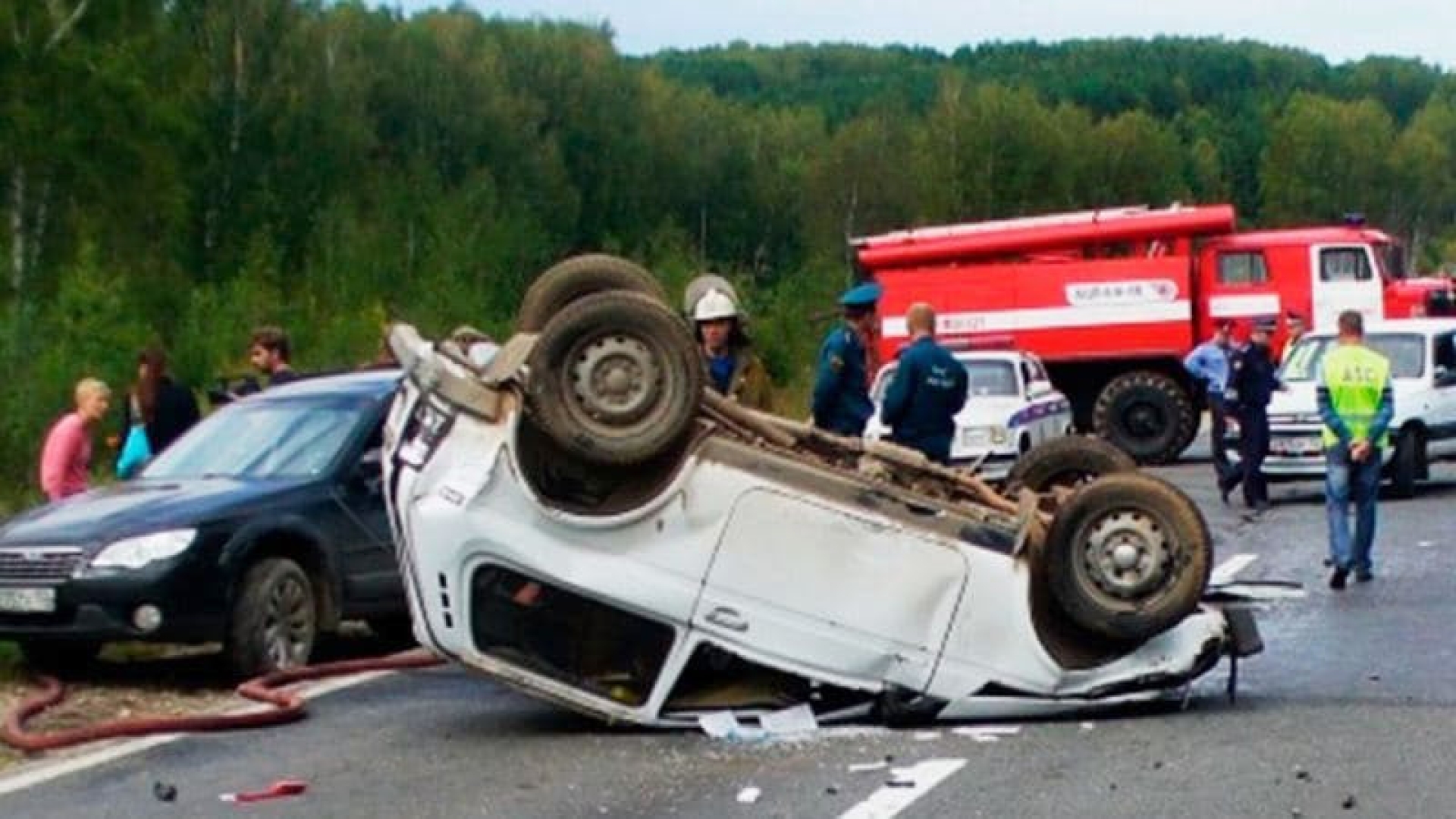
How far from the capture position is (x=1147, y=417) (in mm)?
33219

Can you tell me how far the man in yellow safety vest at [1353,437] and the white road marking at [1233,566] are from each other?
0.76 meters

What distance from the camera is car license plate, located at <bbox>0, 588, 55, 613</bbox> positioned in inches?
500

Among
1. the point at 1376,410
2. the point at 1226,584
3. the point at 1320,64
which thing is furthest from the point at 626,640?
the point at 1320,64

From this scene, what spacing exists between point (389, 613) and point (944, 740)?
15.1 feet

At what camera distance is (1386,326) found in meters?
27.0

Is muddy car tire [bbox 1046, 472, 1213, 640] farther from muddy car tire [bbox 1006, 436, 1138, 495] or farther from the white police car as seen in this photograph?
the white police car

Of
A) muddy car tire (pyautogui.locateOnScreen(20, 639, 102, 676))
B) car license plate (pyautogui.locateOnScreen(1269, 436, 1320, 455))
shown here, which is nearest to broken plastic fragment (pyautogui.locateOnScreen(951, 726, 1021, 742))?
muddy car tire (pyautogui.locateOnScreen(20, 639, 102, 676))

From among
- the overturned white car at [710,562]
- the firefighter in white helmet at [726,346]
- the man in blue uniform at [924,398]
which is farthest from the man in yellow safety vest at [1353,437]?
the overturned white car at [710,562]

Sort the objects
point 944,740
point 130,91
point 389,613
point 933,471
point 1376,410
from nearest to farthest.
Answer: point 944,740
point 933,471
point 389,613
point 1376,410
point 130,91

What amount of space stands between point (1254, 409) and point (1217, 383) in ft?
7.74

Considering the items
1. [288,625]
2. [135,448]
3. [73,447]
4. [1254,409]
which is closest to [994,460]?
[1254,409]

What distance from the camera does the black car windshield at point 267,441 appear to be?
555 inches

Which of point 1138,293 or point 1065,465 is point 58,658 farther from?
point 1138,293

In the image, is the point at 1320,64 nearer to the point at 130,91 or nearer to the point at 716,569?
the point at 130,91
